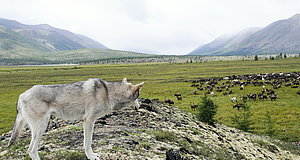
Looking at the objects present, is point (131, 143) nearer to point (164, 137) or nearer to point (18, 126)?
point (164, 137)

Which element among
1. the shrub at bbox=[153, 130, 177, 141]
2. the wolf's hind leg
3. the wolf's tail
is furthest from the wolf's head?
the shrub at bbox=[153, 130, 177, 141]

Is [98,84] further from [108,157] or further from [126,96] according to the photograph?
[108,157]

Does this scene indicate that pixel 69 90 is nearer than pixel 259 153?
Yes

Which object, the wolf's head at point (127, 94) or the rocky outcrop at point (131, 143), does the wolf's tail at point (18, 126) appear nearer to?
the rocky outcrop at point (131, 143)

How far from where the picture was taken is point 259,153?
46.2 feet

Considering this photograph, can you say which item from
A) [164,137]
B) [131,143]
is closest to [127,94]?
[131,143]

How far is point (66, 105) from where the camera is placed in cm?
650

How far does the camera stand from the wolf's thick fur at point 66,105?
239 inches

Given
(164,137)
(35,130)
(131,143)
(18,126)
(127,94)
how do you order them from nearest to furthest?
(35,130), (18,126), (127,94), (131,143), (164,137)

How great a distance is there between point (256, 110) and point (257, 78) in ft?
126

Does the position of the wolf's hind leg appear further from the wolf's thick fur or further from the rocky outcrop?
the rocky outcrop

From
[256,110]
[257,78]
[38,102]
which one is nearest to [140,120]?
[38,102]

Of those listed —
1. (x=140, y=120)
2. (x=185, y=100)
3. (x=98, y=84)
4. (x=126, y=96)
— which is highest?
(x=98, y=84)

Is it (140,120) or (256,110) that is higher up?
(140,120)
